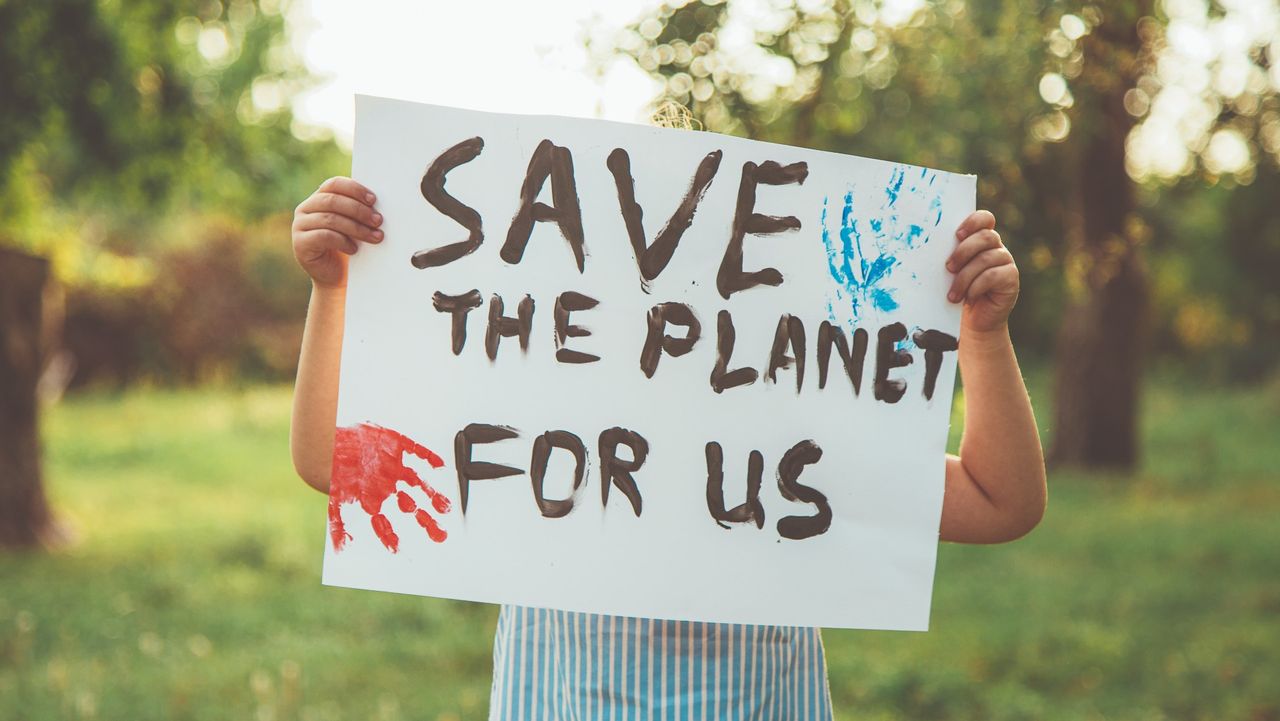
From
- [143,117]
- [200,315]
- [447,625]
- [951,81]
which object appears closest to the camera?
[951,81]

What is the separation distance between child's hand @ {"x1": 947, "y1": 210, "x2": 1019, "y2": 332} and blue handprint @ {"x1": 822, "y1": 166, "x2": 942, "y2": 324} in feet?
0.17

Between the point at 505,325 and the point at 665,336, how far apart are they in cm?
22

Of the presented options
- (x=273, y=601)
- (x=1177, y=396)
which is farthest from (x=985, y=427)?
(x=1177, y=396)

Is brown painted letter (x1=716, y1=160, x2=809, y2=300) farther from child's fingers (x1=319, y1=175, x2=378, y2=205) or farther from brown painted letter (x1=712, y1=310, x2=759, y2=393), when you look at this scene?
child's fingers (x1=319, y1=175, x2=378, y2=205)

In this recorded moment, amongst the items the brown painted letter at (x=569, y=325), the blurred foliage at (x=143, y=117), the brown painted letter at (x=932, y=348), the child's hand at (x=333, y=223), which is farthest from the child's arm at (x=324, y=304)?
the blurred foliage at (x=143, y=117)

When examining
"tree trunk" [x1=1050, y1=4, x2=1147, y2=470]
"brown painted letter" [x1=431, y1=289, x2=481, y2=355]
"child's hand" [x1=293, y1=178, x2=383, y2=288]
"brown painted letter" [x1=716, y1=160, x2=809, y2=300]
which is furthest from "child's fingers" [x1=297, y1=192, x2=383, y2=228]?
"tree trunk" [x1=1050, y1=4, x2=1147, y2=470]

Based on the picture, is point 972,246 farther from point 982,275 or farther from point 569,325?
point 569,325

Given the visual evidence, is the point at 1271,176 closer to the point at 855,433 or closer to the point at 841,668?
the point at 841,668

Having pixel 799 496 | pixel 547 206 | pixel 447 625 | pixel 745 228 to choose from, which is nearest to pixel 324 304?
pixel 547 206

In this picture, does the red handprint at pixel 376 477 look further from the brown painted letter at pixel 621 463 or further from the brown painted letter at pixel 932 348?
the brown painted letter at pixel 932 348

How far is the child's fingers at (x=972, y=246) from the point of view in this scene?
60.3 inches

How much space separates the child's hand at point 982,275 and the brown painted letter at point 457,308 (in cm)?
68

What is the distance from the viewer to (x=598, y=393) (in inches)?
59.8

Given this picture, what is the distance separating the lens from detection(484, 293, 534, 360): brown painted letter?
1513mm
